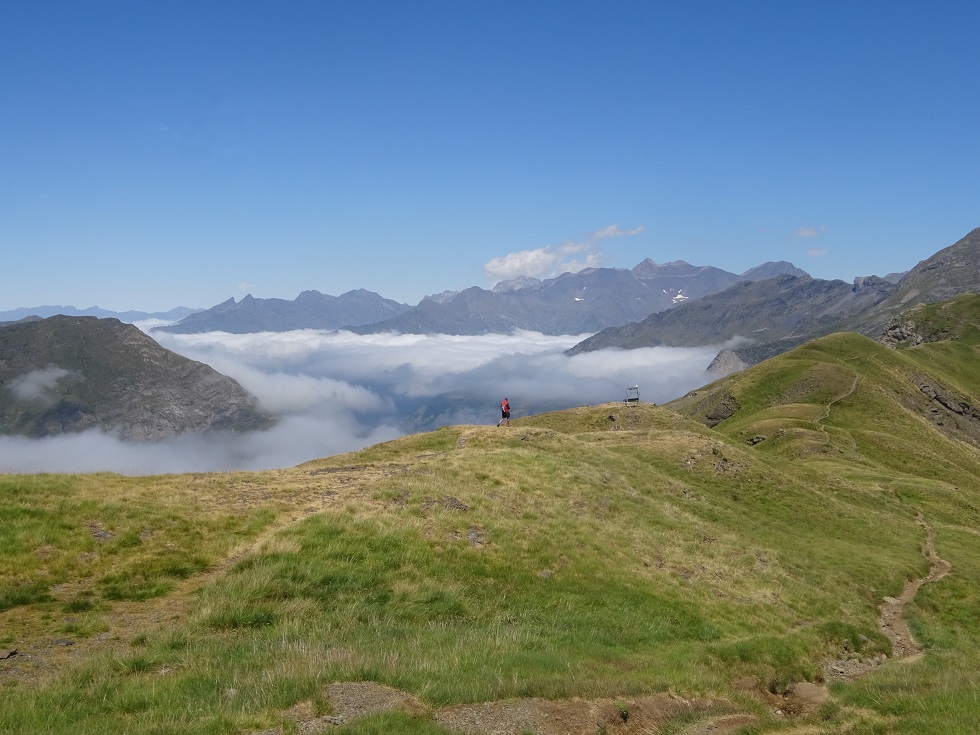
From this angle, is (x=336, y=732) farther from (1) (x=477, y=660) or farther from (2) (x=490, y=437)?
(2) (x=490, y=437)

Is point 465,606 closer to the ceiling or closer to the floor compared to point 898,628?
closer to the ceiling

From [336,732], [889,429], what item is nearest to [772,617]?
[336,732]

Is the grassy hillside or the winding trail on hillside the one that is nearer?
the grassy hillside

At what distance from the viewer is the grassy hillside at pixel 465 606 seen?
1366 centimetres

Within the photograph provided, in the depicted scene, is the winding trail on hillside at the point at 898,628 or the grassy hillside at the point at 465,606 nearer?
the grassy hillside at the point at 465,606

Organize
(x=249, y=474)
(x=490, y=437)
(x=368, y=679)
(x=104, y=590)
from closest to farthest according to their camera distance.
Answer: (x=368, y=679), (x=104, y=590), (x=249, y=474), (x=490, y=437)

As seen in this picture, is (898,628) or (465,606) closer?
(465,606)

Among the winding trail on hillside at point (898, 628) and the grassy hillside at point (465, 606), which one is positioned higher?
the grassy hillside at point (465, 606)

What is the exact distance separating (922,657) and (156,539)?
34.1m

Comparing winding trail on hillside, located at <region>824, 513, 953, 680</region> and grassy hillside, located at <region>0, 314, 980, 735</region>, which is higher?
grassy hillside, located at <region>0, 314, 980, 735</region>

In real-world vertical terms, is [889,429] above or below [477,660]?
below

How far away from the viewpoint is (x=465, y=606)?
22.8 meters

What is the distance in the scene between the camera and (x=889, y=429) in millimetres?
135125

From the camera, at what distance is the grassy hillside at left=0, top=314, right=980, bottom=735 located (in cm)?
1366
